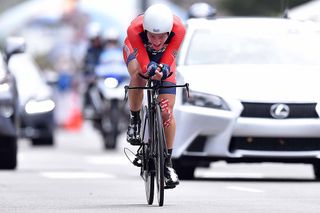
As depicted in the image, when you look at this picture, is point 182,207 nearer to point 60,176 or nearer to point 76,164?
point 60,176

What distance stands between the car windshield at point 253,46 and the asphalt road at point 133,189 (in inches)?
50.6

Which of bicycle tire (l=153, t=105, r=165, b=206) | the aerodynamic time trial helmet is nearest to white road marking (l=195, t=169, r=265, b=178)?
bicycle tire (l=153, t=105, r=165, b=206)

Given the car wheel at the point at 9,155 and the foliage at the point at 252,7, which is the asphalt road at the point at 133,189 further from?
the foliage at the point at 252,7

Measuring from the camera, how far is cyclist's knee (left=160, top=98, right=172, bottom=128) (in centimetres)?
1273

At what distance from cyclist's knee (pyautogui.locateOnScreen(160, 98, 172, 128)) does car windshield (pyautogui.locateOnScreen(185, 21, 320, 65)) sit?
397 centimetres

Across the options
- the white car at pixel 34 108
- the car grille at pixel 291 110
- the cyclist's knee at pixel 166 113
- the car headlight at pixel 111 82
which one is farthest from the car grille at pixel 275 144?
the car headlight at pixel 111 82

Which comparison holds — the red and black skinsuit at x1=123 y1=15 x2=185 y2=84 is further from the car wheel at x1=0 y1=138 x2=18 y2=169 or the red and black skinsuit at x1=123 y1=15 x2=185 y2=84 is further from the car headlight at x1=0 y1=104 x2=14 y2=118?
the car wheel at x1=0 y1=138 x2=18 y2=169

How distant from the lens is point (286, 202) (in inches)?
508

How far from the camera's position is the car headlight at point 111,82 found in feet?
87.1

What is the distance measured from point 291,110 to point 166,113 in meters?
3.33

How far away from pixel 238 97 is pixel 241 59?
42.6 inches

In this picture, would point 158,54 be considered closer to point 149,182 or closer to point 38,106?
point 149,182

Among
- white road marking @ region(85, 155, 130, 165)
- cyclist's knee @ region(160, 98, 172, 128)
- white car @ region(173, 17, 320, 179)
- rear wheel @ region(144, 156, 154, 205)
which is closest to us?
rear wheel @ region(144, 156, 154, 205)

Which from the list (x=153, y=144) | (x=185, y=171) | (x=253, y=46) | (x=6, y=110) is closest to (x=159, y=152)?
(x=153, y=144)
